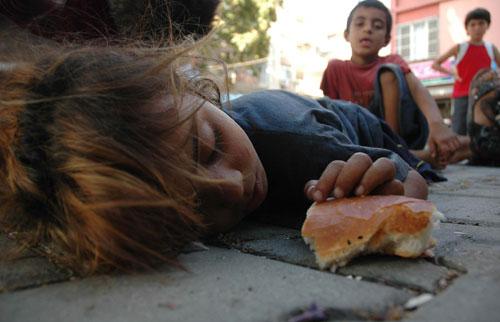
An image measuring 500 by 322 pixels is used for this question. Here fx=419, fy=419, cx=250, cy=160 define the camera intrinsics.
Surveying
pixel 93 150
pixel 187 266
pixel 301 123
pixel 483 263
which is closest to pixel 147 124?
pixel 93 150

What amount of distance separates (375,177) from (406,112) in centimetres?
211

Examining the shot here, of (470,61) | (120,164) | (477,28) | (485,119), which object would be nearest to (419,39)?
(477,28)

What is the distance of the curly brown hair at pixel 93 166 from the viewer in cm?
98

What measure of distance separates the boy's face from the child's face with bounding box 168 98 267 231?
3.05 metres

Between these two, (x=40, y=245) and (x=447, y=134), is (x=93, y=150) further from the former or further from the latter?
(x=447, y=134)

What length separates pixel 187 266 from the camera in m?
1.08

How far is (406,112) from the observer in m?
3.08

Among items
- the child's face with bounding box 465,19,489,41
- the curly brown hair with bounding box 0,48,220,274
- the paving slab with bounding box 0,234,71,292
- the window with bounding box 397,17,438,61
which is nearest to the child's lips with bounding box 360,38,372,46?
the child's face with bounding box 465,19,489,41

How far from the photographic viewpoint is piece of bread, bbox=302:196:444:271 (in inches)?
40.2

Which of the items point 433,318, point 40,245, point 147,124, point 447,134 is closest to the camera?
point 433,318

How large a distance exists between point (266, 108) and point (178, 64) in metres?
0.45

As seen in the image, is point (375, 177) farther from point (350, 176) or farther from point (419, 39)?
point (419, 39)

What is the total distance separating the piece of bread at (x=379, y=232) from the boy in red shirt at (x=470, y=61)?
5042 millimetres

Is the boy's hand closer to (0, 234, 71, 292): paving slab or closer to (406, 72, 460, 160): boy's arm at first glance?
(406, 72, 460, 160): boy's arm
